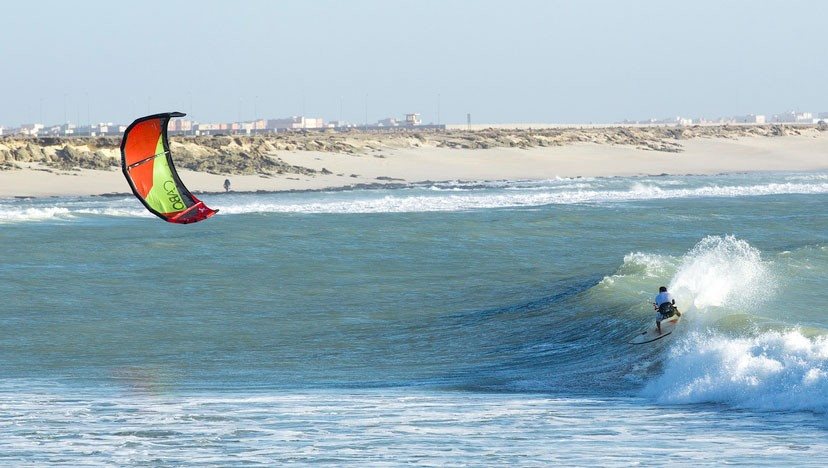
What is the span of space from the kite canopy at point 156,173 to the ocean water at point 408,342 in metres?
1.91

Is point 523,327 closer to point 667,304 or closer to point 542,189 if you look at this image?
point 667,304

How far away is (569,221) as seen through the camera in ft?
113

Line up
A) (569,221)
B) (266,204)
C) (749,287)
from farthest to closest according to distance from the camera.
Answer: (266,204) → (569,221) → (749,287)

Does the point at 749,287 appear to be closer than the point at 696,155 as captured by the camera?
Yes

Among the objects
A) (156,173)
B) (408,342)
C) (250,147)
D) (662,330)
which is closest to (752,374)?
(662,330)

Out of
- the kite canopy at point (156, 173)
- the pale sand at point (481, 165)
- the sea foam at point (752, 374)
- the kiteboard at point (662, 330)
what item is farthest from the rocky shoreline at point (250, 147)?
the sea foam at point (752, 374)

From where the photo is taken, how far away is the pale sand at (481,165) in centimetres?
4794

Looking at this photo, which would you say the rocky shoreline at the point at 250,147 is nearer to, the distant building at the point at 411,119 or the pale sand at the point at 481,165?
the pale sand at the point at 481,165

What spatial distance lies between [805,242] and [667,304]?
13991 millimetres

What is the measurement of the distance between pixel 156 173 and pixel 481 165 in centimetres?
4857

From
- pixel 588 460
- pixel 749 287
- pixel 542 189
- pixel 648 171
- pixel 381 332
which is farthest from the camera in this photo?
pixel 648 171

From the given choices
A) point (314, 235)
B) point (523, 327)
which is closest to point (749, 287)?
point (523, 327)

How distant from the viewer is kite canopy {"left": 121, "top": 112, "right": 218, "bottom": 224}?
16.0 meters

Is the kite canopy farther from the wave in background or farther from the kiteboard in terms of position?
the wave in background
